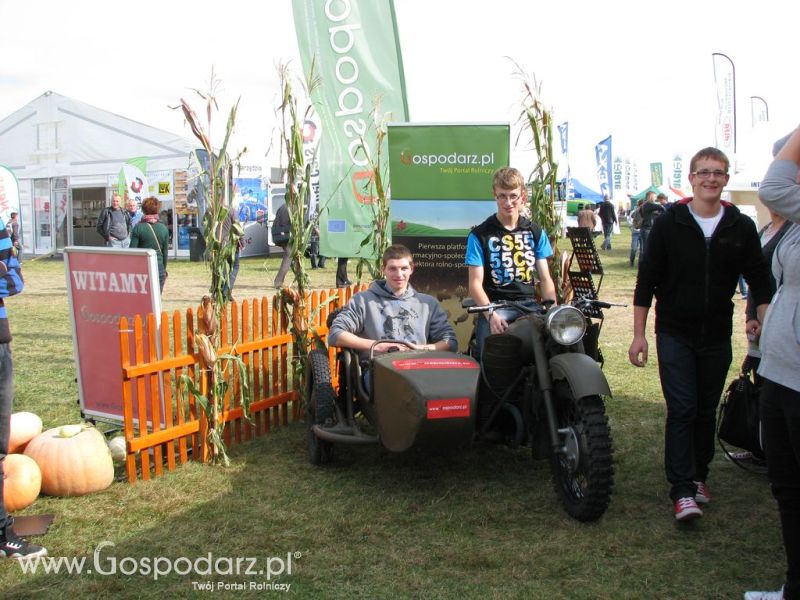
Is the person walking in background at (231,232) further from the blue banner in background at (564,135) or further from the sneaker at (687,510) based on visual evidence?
the blue banner in background at (564,135)

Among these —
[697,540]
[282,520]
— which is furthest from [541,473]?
[282,520]

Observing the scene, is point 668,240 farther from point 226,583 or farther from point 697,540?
point 226,583

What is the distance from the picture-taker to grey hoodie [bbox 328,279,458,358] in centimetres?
491

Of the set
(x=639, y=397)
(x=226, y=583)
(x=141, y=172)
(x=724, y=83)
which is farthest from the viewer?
(x=141, y=172)

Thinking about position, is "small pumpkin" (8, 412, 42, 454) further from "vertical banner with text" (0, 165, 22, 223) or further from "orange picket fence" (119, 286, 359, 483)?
"vertical banner with text" (0, 165, 22, 223)

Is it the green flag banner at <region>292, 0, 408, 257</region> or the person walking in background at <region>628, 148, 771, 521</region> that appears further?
the green flag banner at <region>292, 0, 408, 257</region>

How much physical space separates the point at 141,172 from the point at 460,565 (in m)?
20.8

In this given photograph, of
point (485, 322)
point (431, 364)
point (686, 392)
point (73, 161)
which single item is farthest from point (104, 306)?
point (73, 161)

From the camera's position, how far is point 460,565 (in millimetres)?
3490

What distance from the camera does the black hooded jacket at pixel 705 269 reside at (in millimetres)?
3828

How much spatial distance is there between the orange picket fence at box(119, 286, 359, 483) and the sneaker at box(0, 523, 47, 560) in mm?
1010

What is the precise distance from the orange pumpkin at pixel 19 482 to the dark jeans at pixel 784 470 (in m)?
3.64

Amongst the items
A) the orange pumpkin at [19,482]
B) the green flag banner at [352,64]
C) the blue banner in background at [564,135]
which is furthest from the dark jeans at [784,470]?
the blue banner in background at [564,135]

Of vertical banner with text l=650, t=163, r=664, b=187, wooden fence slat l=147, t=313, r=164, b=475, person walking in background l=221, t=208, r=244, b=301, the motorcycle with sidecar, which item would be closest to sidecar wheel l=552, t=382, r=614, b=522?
the motorcycle with sidecar
